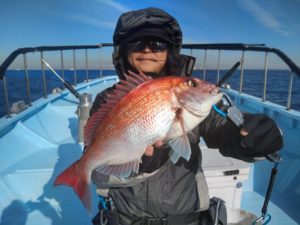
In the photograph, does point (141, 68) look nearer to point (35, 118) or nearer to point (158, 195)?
point (158, 195)

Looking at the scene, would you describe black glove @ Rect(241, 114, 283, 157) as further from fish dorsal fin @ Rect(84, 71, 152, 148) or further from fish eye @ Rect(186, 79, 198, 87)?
fish dorsal fin @ Rect(84, 71, 152, 148)

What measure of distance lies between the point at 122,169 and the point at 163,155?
0.96ft

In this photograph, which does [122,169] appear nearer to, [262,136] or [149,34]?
[262,136]

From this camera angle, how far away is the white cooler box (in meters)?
2.47

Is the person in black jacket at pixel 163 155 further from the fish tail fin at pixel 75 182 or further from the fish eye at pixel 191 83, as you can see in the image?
the fish eye at pixel 191 83

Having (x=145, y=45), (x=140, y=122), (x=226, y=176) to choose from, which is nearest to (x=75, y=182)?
(x=140, y=122)

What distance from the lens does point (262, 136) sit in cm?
158

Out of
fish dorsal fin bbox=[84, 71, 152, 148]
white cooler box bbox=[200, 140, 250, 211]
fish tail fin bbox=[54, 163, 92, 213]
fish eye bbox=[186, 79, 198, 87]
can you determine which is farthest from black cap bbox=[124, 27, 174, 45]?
white cooler box bbox=[200, 140, 250, 211]

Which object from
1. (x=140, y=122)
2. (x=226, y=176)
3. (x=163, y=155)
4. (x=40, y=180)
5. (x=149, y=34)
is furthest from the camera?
(x=40, y=180)

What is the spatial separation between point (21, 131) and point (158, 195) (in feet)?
10.9

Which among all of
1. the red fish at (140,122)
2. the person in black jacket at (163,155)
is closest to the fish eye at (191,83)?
the red fish at (140,122)

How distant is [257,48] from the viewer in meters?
4.10

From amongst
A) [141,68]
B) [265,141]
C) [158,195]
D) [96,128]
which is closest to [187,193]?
[158,195]

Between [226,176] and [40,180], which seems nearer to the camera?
[226,176]
